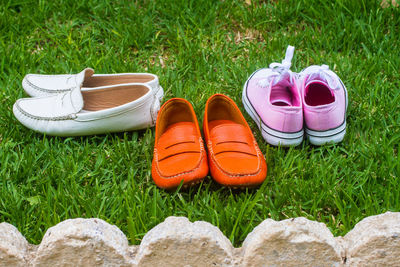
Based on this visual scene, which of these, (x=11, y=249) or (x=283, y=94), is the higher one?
(x=11, y=249)

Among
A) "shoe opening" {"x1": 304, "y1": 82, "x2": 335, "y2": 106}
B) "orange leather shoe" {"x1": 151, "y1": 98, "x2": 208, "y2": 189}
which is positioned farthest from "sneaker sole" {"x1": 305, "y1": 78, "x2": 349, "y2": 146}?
"orange leather shoe" {"x1": 151, "y1": 98, "x2": 208, "y2": 189}

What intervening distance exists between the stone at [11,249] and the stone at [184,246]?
0.34m

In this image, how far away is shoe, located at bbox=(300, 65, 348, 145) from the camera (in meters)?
2.20

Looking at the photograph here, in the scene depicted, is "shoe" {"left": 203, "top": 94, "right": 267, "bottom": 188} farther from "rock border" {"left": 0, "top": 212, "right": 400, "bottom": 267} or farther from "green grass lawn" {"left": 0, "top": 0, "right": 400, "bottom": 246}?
"rock border" {"left": 0, "top": 212, "right": 400, "bottom": 267}

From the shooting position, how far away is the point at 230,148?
214 centimetres

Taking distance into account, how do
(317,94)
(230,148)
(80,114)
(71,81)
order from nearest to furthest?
(230,148) → (80,114) → (317,94) → (71,81)

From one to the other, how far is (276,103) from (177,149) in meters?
0.64

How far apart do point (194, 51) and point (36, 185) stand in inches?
49.5

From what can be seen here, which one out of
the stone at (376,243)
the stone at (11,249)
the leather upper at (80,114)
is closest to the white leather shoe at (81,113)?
the leather upper at (80,114)

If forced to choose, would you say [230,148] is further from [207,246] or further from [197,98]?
[207,246]

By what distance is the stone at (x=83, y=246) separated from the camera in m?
1.39

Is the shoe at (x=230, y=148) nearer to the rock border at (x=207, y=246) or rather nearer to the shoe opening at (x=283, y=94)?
the shoe opening at (x=283, y=94)

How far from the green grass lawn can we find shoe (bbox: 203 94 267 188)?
0.23ft

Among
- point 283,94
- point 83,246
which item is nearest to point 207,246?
point 83,246
